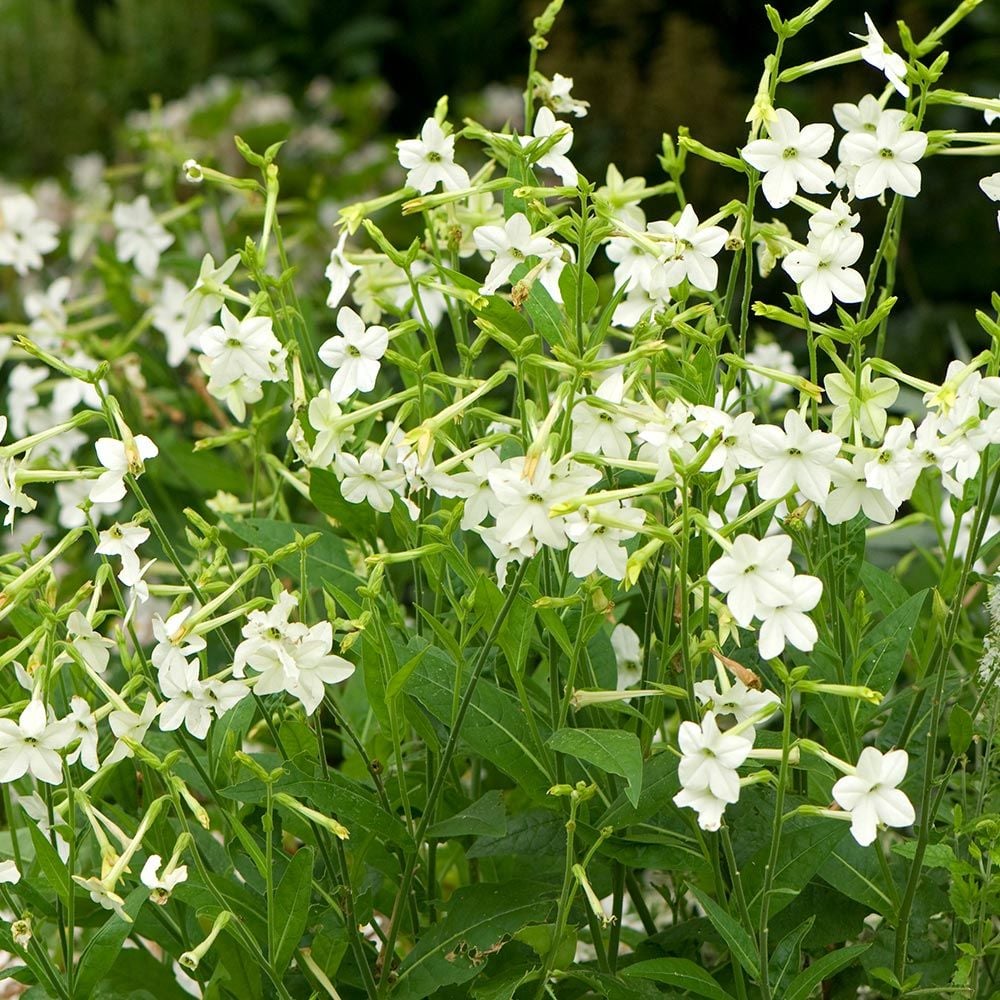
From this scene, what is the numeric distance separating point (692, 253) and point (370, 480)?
0.25m

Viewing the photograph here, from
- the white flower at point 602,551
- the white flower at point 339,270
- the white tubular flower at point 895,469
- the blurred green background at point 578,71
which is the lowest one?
the blurred green background at point 578,71

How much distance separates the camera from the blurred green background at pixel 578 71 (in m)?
4.22

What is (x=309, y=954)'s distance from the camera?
0.99m

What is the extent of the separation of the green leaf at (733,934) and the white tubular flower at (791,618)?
0.18m

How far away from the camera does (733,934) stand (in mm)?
874

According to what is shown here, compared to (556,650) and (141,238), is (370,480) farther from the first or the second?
(141,238)

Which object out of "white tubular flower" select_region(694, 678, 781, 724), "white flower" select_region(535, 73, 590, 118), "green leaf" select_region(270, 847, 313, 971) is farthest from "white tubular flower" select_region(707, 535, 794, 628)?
"white flower" select_region(535, 73, 590, 118)

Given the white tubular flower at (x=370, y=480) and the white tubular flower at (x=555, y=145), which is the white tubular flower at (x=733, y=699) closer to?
the white tubular flower at (x=370, y=480)

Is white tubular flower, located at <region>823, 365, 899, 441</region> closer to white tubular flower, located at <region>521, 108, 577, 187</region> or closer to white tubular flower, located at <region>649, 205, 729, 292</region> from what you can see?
white tubular flower, located at <region>649, 205, 729, 292</region>

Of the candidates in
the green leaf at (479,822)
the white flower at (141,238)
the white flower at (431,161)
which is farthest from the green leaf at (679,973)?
the white flower at (141,238)

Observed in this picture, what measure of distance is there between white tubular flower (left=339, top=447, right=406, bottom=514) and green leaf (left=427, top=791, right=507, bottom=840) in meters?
0.20

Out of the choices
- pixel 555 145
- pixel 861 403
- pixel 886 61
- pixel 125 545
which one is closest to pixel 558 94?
pixel 555 145

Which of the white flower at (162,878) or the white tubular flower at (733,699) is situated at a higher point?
the white tubular flower at (733,699)

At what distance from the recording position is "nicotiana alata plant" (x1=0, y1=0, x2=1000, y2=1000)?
2.76 ft
